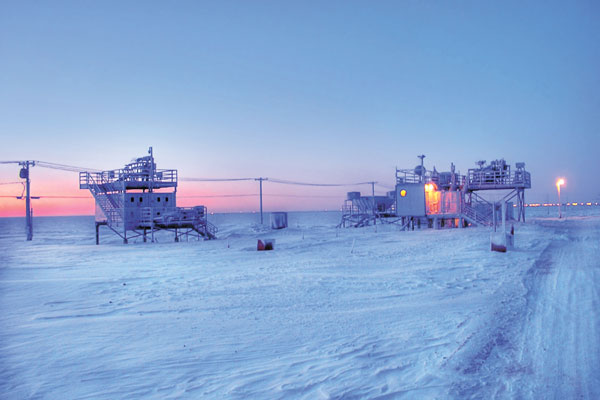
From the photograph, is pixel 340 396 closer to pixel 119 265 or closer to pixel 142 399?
pixel 142 399

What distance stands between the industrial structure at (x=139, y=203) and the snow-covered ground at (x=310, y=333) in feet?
70.9

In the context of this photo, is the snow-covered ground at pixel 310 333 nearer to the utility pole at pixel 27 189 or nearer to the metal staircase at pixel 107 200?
the metal staircase at pixel 107 200

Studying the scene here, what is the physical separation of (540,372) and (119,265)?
15.1 metres

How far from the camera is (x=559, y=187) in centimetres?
4266

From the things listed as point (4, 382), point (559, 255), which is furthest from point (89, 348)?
point (559, 255)

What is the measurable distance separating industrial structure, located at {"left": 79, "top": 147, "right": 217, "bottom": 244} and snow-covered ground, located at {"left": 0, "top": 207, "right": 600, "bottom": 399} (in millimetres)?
21599

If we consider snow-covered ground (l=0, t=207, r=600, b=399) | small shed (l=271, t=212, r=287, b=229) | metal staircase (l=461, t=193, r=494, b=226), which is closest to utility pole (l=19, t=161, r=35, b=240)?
small shed (l=271, t=212, r=287, b=229)

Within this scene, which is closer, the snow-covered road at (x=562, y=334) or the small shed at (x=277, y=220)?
the snow-covered road at (x=562, y=334)

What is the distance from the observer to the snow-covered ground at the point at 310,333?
16.1 feet

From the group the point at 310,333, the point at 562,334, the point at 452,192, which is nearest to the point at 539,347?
the point at 562,334

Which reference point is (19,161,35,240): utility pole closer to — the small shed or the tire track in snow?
the small shed

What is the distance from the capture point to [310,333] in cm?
689

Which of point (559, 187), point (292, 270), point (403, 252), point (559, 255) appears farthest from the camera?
point (559, 187)

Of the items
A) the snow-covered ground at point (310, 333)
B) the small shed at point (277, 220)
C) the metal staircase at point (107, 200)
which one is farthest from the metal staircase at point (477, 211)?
the metal staircase at point (107, 200)
